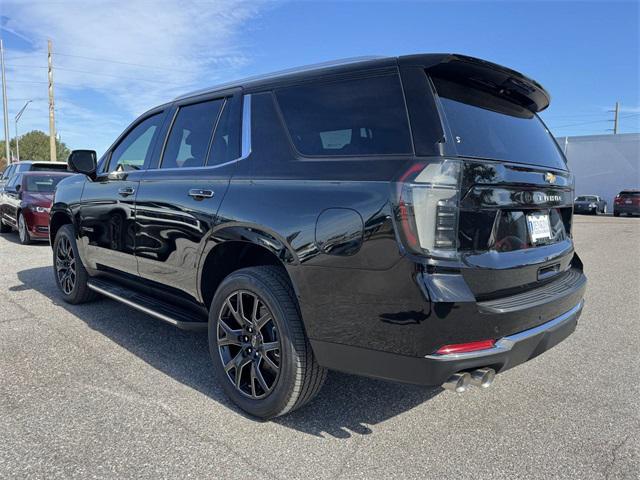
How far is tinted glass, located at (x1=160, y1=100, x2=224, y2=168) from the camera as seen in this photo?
3.42 meters

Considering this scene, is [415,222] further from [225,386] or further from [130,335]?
[130,335]

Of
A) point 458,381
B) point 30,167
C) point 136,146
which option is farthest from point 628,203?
point 458,381

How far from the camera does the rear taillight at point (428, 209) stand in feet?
Result: 6.93

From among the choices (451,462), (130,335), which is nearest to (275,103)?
(451,462)

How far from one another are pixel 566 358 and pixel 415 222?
8.53ft

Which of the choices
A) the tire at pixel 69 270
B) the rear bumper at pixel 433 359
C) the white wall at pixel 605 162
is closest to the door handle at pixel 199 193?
the rear bumper at pixel 433 359

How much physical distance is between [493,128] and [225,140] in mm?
1678

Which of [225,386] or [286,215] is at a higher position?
[286,215]

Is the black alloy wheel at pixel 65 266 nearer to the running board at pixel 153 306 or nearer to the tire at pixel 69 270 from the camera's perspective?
the tire at pixel 69 270

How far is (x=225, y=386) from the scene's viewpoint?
298 cm

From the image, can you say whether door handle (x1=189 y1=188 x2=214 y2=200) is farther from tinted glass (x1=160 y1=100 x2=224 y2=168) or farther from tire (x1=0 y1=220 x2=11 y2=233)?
tire (x1=0 y1=220 x2=11 y2=233)

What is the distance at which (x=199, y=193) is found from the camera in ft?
10.4

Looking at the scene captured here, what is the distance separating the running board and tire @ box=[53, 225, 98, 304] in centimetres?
54

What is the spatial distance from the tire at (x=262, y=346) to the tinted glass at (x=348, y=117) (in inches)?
30.7
